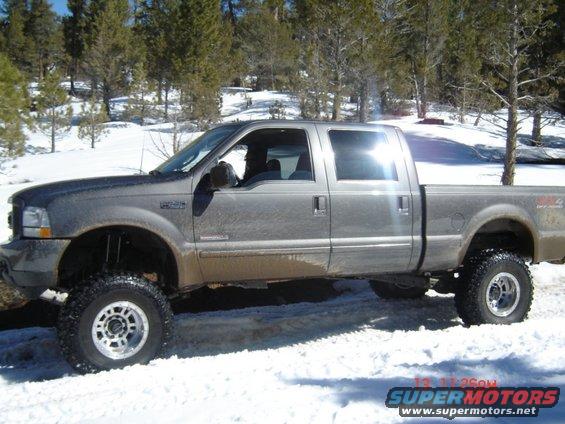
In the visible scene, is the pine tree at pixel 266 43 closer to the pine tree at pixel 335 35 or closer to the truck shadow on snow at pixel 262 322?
the pine tree at pixel 335 35

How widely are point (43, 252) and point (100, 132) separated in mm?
28401

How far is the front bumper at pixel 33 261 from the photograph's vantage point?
4137mm

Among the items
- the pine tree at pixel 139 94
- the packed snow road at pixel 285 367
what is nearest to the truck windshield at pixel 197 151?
the packed snow road at pixel 285 367

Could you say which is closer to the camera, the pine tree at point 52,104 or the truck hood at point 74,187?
the truck hood at point 74,187

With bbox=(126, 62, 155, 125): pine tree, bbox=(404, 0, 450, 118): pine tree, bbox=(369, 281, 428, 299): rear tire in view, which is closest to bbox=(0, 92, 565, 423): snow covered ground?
bbox=(369, 281, 428, 299): rear tire

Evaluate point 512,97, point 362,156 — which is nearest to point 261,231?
point 362,156

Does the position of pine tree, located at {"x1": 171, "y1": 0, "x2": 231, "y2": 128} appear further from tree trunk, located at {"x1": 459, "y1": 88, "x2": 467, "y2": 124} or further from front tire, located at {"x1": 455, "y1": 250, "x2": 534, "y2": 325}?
front tire, located at {"x1": 455, "y1": 250, "x2": 534, "y2": 325}

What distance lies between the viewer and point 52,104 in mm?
30938

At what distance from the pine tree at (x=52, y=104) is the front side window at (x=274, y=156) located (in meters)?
27.5

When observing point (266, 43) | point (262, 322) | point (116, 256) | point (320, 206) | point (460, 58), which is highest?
point (266, 43)

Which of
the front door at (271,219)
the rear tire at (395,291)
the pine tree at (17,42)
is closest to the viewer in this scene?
the front door at (271,219)

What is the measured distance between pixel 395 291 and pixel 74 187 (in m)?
4.04

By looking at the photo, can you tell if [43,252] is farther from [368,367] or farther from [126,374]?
[368,367]

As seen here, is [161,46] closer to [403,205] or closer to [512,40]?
[512,40]
